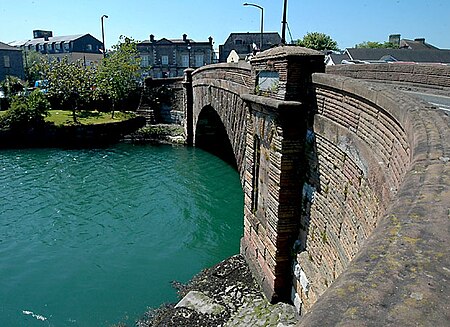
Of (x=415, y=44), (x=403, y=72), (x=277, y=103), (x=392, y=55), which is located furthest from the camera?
(x=415, y=44)

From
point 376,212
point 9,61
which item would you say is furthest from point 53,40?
point 376,212

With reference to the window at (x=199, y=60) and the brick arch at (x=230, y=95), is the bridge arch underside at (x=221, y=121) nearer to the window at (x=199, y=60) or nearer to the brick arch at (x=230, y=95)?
the brick arch at (x=230, y=95)

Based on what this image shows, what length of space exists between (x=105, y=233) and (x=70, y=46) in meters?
69.5

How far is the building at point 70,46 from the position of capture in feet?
250

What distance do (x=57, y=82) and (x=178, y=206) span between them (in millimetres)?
22749

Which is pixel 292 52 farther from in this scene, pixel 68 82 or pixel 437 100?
pixel 68 82

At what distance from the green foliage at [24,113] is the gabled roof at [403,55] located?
32.6 metres

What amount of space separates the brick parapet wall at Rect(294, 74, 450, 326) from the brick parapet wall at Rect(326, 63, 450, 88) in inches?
160

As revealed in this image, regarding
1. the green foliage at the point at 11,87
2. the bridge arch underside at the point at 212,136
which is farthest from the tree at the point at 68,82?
the bridge arch underside at the point at 212,136

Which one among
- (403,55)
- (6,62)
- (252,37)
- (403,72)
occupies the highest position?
(252,37)

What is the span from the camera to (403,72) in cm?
1098

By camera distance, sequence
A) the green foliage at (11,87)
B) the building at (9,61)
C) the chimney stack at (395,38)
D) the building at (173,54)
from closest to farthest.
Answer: the green foliage at (11,87) → the building at (9,61) → the building at (173,54) → the chimney stack at (395,38)

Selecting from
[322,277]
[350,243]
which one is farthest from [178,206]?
[350,243]

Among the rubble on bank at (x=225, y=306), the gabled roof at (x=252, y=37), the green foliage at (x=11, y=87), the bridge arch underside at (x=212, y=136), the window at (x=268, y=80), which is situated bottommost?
the rubble on bank at (x=225, y=306)
